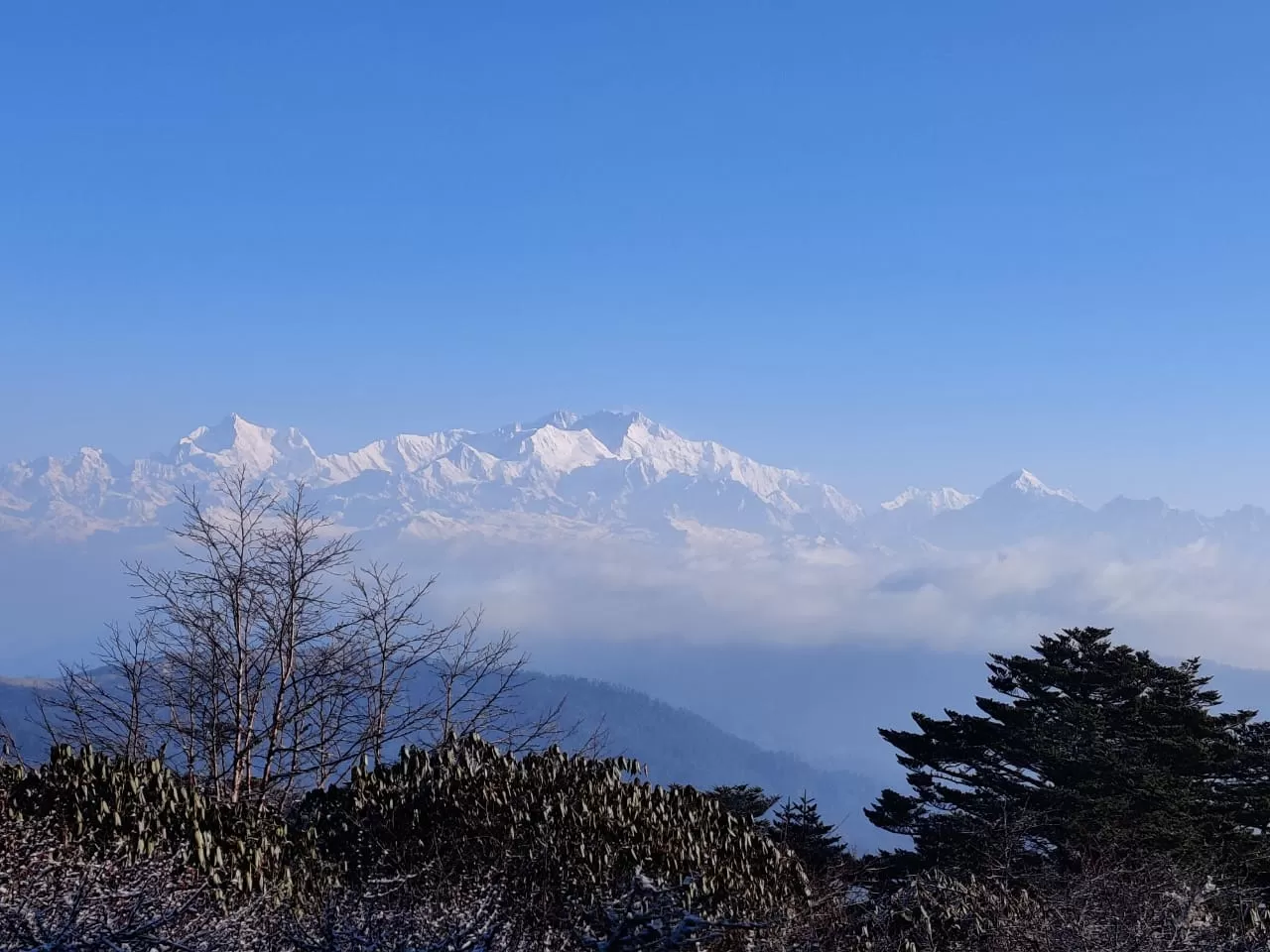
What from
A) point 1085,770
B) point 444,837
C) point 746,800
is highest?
point 1085,770

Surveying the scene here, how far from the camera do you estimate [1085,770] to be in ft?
96.4

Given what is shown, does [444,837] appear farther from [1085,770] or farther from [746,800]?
[1085,770]

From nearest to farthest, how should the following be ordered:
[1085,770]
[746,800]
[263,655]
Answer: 1. [263,655]
2. [1085,770]
3. [746,800]

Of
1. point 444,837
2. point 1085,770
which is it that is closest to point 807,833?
point 1085,770

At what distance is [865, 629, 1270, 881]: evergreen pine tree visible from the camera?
27.6 meters

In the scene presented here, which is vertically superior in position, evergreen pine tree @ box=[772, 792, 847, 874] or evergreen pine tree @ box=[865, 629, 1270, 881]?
evergreen pine tree @ box=[865, 629, 1270, 881]

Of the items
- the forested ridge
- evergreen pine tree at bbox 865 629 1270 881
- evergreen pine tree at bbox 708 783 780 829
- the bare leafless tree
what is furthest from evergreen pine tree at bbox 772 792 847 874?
the bare leafless tree

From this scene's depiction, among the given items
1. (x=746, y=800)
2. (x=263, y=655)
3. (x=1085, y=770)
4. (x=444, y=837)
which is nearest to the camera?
(x=444, y=837)

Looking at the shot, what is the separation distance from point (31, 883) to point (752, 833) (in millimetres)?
8671

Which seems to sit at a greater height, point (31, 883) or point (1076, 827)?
point (1076, 827)

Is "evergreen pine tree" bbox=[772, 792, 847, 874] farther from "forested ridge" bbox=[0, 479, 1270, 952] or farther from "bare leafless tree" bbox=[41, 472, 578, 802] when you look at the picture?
"bare leafless tree" bbox=[41, 472, 578, 802]

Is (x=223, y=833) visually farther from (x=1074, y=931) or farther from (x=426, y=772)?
(x=1074, y=931)

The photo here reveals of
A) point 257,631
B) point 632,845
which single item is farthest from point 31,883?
point 257,631

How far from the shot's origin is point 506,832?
1230cm
